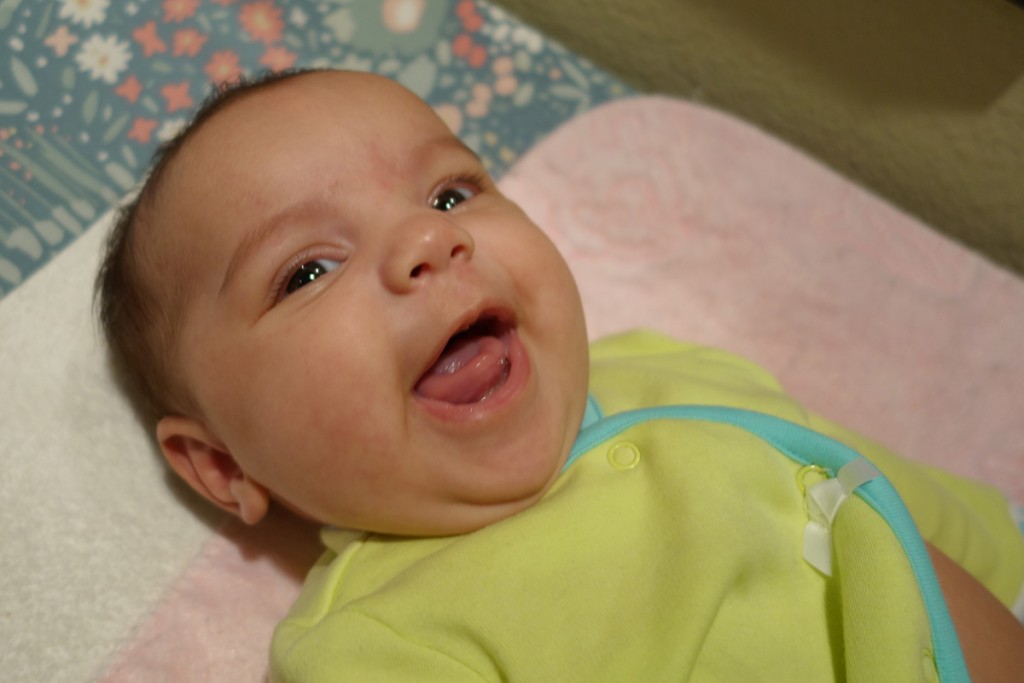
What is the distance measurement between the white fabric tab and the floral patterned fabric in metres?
0.77

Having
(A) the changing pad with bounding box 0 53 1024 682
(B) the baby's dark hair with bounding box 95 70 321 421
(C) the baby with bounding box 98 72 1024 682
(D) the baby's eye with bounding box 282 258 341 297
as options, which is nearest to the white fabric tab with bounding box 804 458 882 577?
(C) the baby with bounding box 98 72 1024 682

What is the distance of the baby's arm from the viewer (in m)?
0.92

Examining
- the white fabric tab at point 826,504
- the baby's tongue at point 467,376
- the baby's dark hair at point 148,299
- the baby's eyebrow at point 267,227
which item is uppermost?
the baby's eyebrow at point 267,227

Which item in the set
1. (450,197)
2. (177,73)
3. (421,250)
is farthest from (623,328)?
(177,73)

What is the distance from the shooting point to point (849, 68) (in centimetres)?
136

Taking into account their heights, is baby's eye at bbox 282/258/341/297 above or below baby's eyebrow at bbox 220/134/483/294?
below

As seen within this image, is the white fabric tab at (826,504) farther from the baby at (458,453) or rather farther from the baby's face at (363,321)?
the baby's face at (363,321)

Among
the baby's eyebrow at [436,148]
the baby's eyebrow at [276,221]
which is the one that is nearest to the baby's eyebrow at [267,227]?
the baby's eyebrow at [276,221]

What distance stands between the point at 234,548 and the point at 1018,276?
4.09 feet

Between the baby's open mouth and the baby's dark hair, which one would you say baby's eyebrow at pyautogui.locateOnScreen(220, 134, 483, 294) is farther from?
the baby's open mouth

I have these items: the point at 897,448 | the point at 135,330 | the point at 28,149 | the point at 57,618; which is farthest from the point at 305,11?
the point at 897,448

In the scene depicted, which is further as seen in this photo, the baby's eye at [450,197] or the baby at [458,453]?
the baby's eye at [450,197]

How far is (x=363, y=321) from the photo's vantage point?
833 mm

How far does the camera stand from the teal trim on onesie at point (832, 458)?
2.82ft
